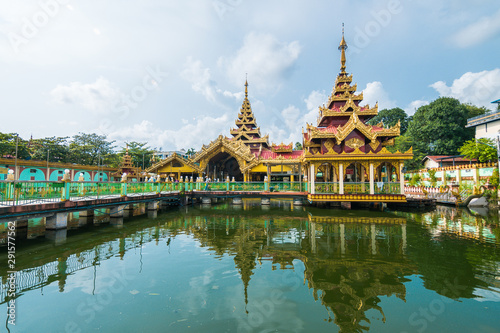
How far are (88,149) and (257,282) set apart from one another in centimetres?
4590

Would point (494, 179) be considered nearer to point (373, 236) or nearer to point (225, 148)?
point (373, 236)

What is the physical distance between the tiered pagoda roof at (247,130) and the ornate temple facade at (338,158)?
4.83 metres

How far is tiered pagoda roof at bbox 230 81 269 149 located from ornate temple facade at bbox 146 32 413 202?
4827 millimetres

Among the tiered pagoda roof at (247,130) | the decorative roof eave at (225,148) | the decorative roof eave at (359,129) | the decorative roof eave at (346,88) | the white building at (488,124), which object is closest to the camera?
the decorative roof eave at (359,129)

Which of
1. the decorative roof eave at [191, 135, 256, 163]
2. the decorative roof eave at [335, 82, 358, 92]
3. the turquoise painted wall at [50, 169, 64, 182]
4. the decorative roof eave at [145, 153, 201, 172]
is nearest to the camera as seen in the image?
the decorative roof eave at [335, 82, 358, 92]

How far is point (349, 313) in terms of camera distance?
15.3 ft

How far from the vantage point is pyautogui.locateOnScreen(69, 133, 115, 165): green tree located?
40.2 m

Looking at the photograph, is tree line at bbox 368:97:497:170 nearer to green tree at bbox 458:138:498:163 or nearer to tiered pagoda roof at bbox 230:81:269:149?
green tree at bbox 458:138:498:163

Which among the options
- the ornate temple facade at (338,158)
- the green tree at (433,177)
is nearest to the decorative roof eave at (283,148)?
the ornate temple facade at (338,158)

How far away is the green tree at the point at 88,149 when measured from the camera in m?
40.2

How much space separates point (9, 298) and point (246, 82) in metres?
37.1

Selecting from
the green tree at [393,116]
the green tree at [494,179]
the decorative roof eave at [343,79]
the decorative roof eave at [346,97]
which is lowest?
the green tree at [494,179]

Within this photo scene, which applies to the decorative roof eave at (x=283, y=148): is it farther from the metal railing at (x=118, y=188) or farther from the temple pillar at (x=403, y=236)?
the temple pillar at (x=403, y=236)

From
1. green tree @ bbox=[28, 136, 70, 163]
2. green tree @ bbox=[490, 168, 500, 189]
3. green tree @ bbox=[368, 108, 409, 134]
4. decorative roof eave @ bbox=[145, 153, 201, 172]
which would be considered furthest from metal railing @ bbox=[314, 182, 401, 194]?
green tree @ bbox=[368, 108, 409, 134]
